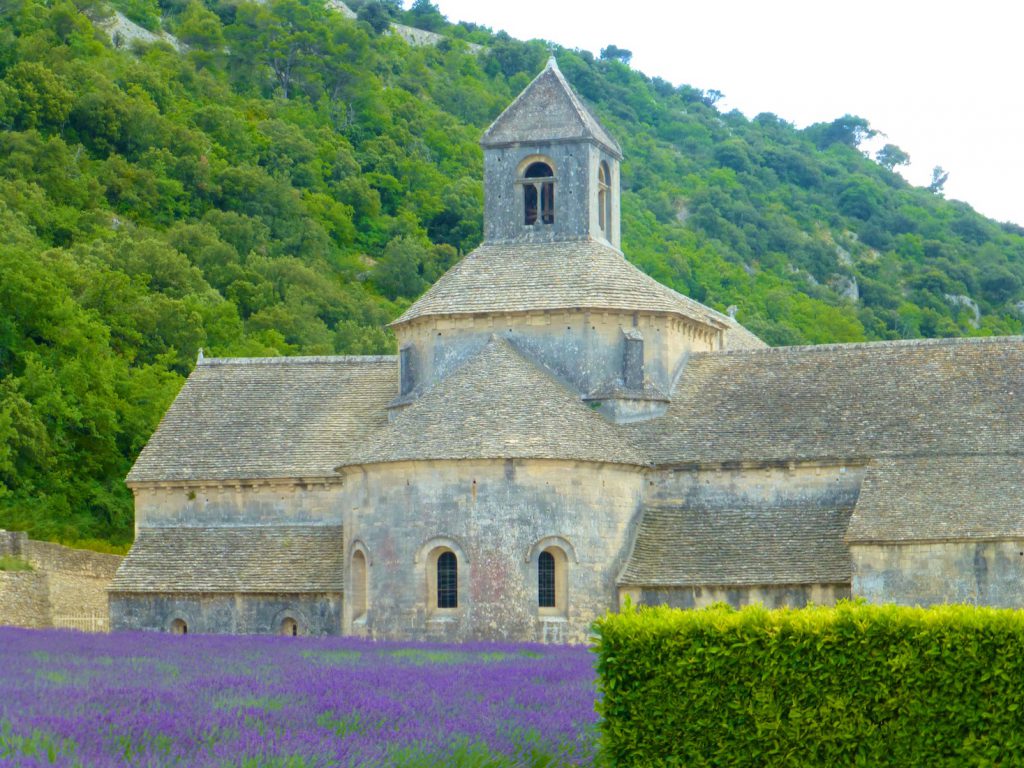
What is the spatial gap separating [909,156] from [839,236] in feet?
135

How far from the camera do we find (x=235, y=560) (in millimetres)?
48312

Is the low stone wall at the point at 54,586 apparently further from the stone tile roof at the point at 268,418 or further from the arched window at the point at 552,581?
the arched window at the point at 552,581

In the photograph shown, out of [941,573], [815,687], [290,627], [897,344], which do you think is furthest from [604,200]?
[815,687]

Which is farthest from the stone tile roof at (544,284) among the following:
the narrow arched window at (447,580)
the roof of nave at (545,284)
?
the narrow arched window at (447,580)

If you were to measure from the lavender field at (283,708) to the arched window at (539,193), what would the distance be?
2071cm

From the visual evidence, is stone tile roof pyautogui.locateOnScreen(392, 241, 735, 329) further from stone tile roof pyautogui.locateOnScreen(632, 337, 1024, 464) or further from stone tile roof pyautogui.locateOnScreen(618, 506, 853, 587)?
stone tile roof pyautogui.locateOnScreen(618, 506, 853, 587)

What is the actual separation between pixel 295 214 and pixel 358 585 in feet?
216

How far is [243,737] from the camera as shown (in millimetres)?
19188

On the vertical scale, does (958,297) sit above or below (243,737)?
above

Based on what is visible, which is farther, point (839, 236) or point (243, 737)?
point (839, 236)

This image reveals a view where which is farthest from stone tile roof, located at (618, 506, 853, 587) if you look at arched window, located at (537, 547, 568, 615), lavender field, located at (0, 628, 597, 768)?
lavender field, located at (0, 628, 597, 768)

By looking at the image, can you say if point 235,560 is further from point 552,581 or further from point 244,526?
point 552,581

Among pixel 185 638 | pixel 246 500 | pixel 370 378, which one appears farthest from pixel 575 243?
pixel 185 638

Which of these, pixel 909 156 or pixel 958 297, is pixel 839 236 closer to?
pixel 958 297
